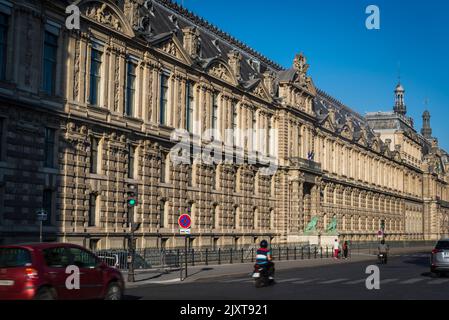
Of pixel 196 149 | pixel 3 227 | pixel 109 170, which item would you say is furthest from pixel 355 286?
pixel 196 149

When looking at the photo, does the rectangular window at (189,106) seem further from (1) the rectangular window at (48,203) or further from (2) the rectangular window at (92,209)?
(1) the rectangular window at (48,203)

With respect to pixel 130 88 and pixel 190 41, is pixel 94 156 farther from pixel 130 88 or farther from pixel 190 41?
pixel 190 41

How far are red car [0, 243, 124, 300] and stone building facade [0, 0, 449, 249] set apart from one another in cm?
1824

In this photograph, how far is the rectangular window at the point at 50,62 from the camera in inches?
1554

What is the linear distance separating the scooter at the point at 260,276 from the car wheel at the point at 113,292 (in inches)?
345

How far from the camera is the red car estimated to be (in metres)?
16.8

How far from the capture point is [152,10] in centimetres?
5438

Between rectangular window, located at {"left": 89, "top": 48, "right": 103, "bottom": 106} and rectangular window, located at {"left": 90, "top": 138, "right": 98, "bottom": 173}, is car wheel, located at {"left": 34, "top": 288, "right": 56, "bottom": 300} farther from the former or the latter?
rectangular window, located at {"left": 89, "top": 48, "right": 103, "bottom": 106}

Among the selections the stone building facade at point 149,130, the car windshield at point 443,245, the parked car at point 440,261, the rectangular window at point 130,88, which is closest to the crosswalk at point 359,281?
the parked car at point 440,261

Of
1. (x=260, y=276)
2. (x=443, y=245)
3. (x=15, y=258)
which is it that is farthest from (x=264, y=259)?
(x=15, y=258)

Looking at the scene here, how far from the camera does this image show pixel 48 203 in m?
38.8

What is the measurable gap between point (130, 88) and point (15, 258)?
3094 centimetres
